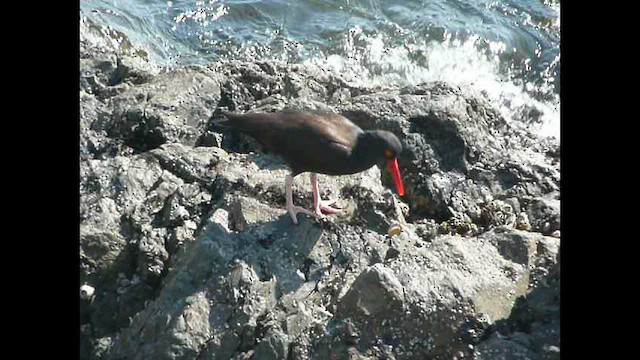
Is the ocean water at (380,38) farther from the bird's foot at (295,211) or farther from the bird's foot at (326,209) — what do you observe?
the bird's foot at (295,211)

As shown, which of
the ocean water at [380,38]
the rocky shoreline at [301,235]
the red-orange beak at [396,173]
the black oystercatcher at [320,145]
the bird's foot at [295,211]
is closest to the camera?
the rocky shoreline at [301,235]

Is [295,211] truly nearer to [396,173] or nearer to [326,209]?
[326,209]

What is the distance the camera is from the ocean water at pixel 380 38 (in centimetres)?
1041

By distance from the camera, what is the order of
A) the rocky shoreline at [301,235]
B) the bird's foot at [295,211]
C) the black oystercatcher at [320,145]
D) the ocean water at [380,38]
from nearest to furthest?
the rocky shoreline at [301,235], the bird's foot at [295,211], the black oystercatcher at [320,145], the ocean water at [380,38]

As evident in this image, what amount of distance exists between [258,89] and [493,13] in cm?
672

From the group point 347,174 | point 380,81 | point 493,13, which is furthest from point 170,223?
point 493,13

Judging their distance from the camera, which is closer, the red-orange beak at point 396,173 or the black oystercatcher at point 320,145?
the black oystercatcher at point 320,145

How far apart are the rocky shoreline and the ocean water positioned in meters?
3.58

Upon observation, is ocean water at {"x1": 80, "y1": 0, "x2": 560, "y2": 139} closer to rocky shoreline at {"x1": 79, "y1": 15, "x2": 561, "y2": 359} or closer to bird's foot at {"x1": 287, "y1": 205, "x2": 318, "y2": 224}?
rocky shoreline at {"x1": 79, "y1": 15, "x2": 561, "y2": 359}

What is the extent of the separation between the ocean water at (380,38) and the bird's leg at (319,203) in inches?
192

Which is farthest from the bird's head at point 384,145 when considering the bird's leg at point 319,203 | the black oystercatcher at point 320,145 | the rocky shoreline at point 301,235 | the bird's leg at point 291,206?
the bird's leg at point 291,206

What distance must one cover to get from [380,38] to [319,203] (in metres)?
6.46

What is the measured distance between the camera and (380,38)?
11258 mm
